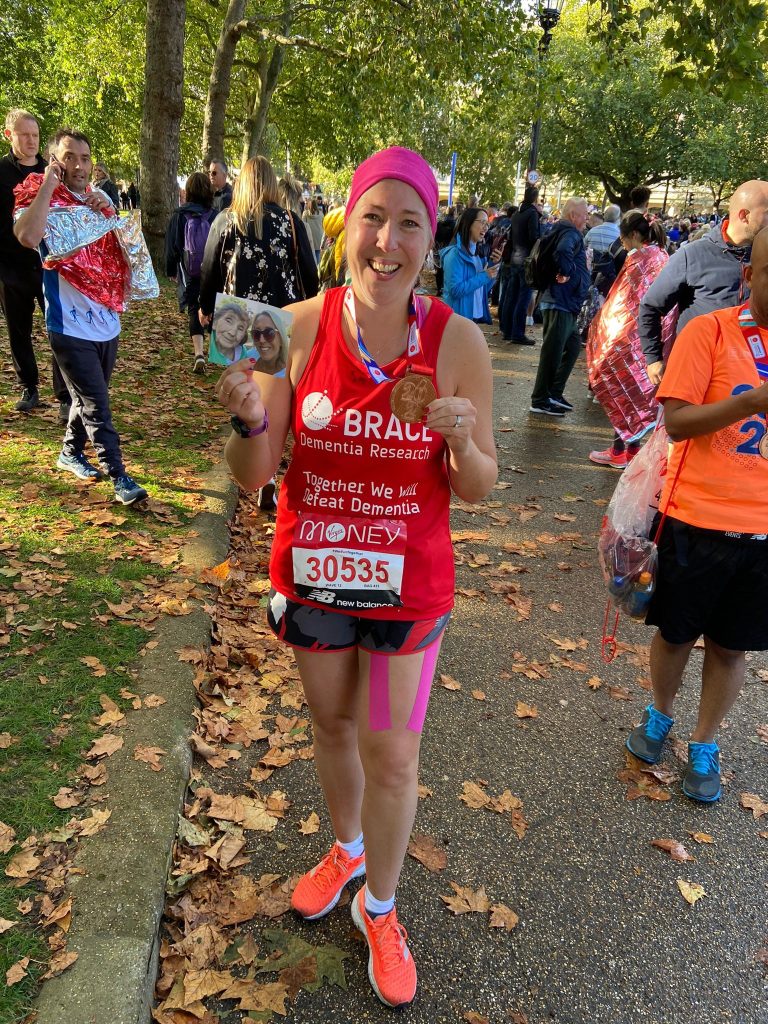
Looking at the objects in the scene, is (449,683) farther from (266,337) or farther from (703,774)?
(266,337)

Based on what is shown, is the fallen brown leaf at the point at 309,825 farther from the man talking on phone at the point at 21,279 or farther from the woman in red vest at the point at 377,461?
the man talking on phone at the point at 21,279

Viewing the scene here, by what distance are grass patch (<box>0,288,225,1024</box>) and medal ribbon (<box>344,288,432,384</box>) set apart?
1881mm

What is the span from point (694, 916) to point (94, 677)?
8.52ft

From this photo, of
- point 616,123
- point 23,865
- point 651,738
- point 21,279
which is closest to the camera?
point 23,865

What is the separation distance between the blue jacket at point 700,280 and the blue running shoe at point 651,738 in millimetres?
2286

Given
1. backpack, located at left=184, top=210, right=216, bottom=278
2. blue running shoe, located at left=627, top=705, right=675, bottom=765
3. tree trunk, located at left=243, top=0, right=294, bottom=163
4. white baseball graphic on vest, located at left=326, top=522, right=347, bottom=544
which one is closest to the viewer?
white baseball graphic on vest, located at left=326, top=522, right=347, bottom=544

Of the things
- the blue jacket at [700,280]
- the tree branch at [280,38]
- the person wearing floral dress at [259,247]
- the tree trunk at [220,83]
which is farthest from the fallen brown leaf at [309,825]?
the tree trunk at [220,83]

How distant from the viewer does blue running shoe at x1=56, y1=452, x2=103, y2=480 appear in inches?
201

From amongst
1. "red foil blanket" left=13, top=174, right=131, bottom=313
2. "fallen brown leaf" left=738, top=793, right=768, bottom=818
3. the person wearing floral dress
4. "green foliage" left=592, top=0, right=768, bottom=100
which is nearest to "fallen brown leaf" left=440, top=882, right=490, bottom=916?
"fallen brown leaf" left=738, top=793, right=768, bottom=818

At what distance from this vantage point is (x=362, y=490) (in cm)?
180

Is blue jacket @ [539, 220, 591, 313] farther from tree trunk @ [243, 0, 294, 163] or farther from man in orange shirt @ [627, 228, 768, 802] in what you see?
tree trunk @ [243, 0, 294, 163]

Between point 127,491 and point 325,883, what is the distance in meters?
3.20

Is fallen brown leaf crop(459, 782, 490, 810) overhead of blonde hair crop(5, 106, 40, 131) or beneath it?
beneath

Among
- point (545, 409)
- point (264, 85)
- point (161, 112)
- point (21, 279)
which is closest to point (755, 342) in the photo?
point (21, 279)
